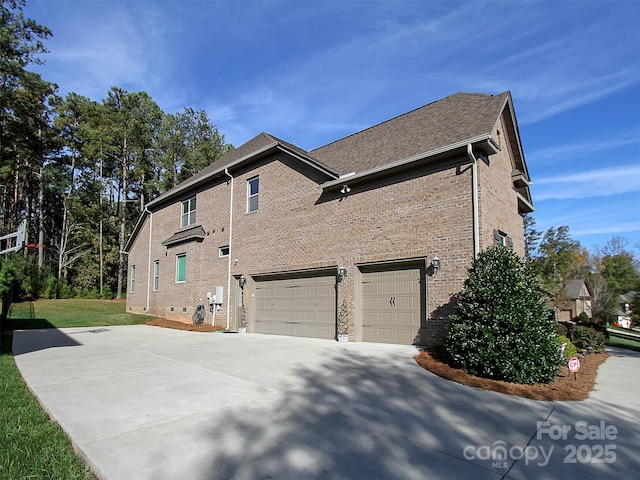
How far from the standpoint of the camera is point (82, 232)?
36281 mm

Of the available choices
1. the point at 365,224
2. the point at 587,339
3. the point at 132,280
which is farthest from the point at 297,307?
the point at 132,280

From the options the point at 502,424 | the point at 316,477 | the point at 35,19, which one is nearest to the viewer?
the point at 316,477

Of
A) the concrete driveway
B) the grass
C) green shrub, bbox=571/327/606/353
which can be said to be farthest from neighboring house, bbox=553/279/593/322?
the grass

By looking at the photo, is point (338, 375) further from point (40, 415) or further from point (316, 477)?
point (40, 415)

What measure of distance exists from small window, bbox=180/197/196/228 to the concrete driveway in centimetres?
1263

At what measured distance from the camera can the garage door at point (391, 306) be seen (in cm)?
1012

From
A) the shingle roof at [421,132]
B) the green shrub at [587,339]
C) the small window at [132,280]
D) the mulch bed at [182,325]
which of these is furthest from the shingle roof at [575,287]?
the small window at [132,280]

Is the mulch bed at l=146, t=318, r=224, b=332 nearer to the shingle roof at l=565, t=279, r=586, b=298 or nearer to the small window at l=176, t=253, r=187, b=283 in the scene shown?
the small window at l=176, t=253, r=187, b=283

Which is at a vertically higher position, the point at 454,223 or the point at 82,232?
the point at 82,232

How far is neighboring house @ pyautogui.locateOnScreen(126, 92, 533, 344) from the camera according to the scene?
9555 mm

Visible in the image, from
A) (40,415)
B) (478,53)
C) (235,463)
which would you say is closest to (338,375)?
(235,463)

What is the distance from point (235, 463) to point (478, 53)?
43.0 feet

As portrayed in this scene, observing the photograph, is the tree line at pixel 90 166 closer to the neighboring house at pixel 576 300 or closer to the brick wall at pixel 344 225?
the brick wall at pixel 344 225

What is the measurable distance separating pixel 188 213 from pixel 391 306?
13718 mm
